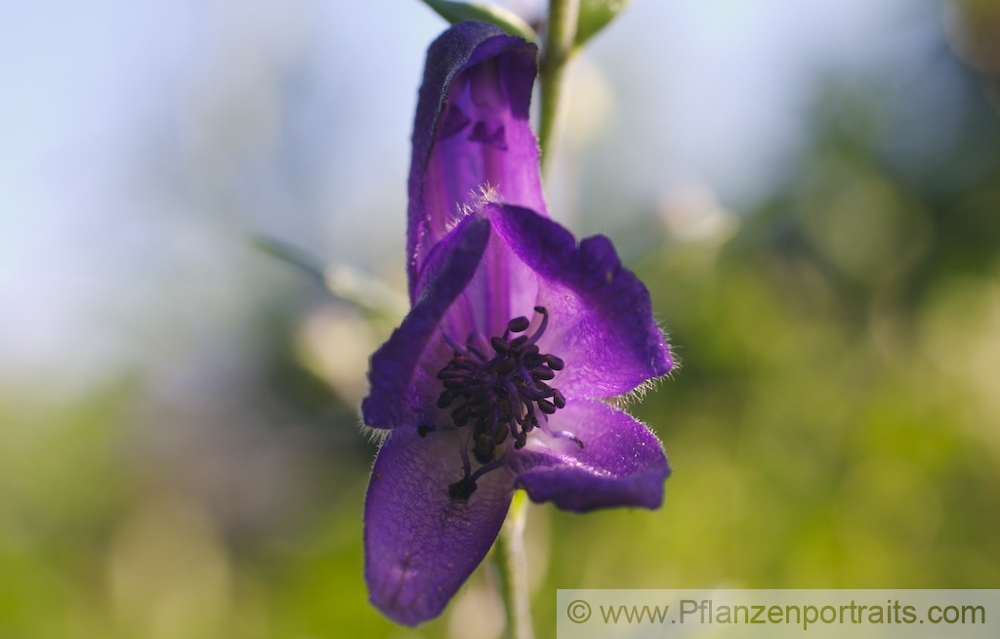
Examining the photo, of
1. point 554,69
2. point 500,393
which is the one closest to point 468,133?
point 554,69

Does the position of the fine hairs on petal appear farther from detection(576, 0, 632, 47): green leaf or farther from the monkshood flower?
detection(576, 0, 632, 47): green leaf

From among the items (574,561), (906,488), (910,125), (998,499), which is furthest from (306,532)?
Result: (910,125)

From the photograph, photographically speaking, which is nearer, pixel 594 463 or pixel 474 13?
pixel 594 463

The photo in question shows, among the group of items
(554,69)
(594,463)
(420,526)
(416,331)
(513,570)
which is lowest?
(513,570)

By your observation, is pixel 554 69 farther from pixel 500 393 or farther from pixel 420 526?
pixel 420 526

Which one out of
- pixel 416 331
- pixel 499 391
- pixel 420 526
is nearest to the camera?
pixel 416 331

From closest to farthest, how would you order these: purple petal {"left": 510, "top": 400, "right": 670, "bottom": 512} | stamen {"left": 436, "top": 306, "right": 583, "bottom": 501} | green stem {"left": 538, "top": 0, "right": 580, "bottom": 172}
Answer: purple petal {"left": 510, "top": 400, "right": 670, "bottom": 512}
stamen {"left": 436, "top": 306, "right": 583, "bottom": 501}
green stem {"left": 538, "top": 0, "right": 580, "bottom": 172}

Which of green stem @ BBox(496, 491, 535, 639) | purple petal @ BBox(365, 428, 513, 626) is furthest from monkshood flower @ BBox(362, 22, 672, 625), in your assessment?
green stem @ BBox(496, 491, 535, 639)

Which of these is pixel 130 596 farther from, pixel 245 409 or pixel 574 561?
pixel 245 409
